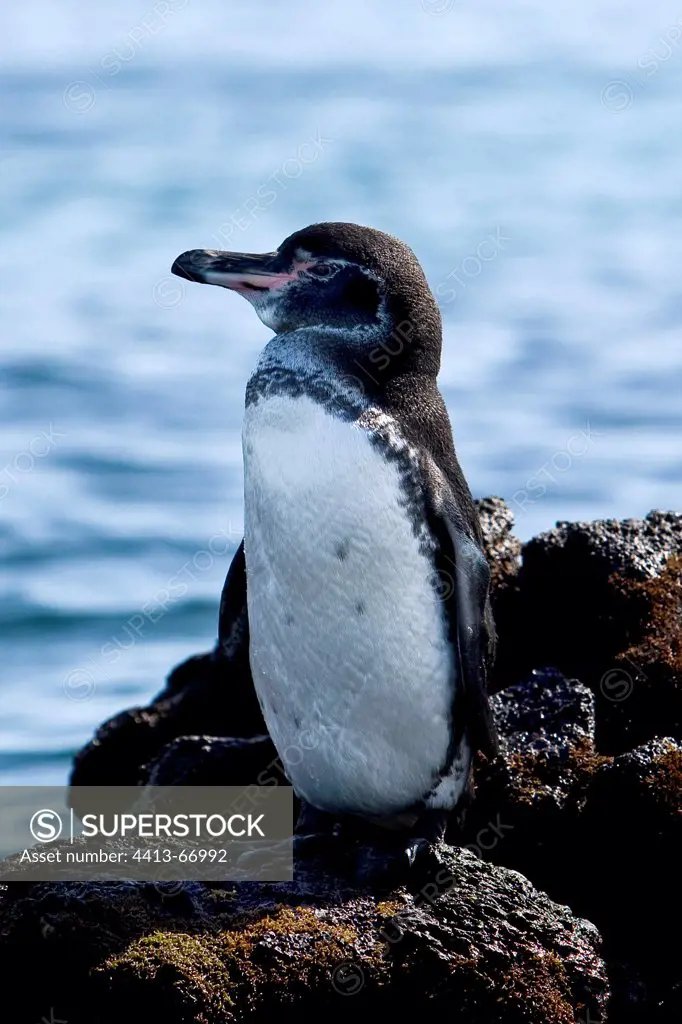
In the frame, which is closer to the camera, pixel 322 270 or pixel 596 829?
pixel 596 829

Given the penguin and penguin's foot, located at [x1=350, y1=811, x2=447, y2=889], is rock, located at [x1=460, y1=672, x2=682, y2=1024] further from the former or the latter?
penguin's foot, located at [x1=350, y1=811, x2=447, y2=889]

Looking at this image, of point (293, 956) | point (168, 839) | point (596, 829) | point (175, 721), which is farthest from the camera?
point (175, 721)

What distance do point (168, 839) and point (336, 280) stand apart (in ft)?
6.16

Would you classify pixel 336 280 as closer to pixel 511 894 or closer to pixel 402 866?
pixel 402 866

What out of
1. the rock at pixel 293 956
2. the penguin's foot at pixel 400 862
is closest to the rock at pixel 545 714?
the penguin's foot at pixel 400 862

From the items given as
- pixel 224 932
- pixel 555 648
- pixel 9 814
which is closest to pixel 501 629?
pixel 555 648

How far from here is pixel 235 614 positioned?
614 centimetres

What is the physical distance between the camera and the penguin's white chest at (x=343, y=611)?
5348 millimetres

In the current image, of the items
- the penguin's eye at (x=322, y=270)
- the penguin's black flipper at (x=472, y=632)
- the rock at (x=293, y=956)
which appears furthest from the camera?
the penguin's eye at (x=322, y=270)

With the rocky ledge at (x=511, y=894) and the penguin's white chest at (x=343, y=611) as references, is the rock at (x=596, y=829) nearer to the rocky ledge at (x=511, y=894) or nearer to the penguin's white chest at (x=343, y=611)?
the rocky ledge at (x=511, y=894)

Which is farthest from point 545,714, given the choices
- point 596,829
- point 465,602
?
point 465,602

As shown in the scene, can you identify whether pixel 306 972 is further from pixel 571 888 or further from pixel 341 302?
pixel 341 302

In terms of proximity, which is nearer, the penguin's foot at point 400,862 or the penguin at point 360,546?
the penguin's foot at point 400,862

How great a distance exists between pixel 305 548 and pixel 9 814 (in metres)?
4.16
